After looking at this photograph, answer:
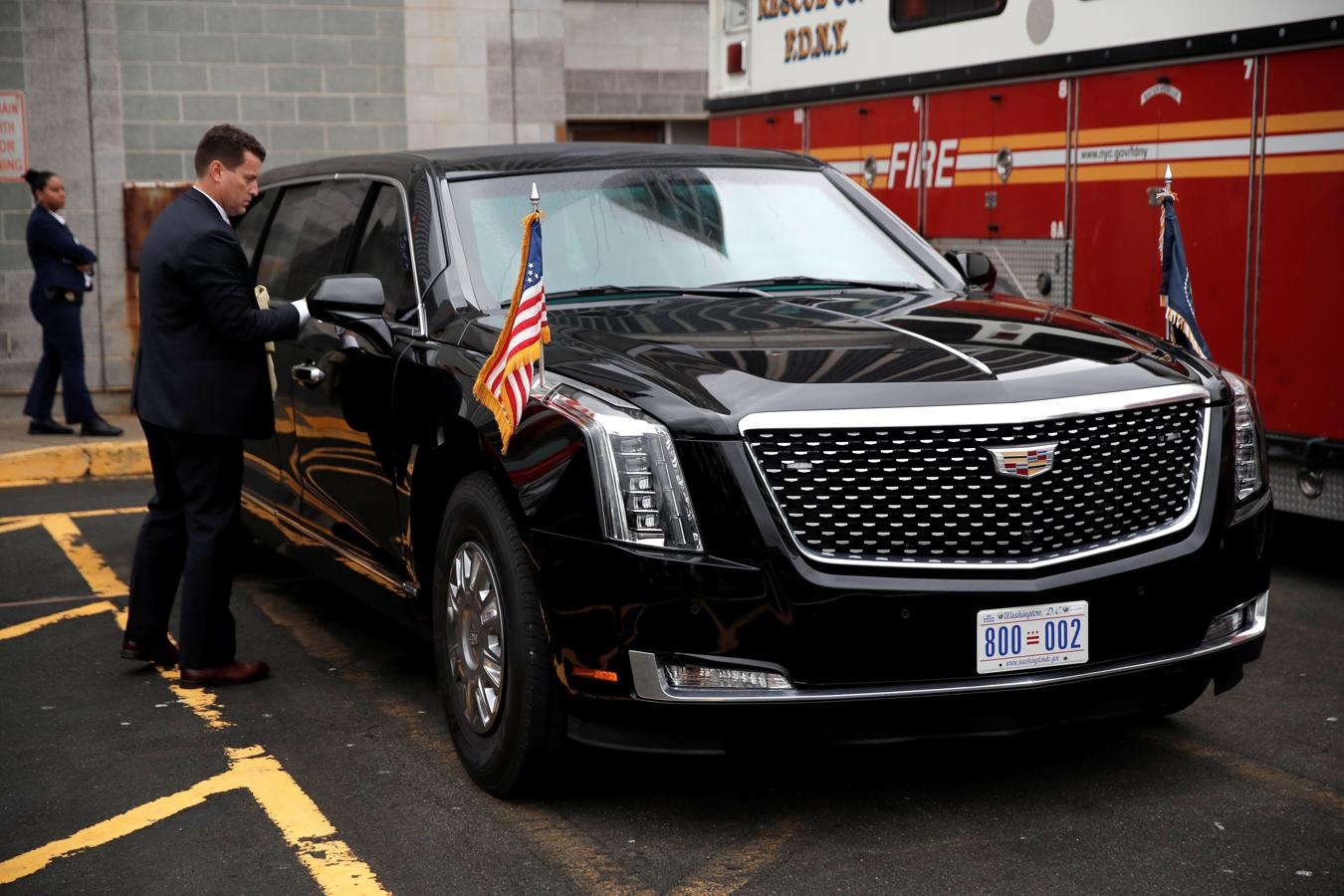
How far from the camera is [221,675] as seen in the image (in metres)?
5.89

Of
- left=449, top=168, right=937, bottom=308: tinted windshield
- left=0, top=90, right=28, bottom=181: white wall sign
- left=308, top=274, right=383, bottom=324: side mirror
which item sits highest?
Answer: left=0, top=90, right=28, bottom=181: white wall sign

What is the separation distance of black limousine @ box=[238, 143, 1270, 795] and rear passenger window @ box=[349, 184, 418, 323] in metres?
0.17

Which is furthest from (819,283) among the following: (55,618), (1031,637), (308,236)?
(55,618)

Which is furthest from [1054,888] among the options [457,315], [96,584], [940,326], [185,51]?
[185,51]

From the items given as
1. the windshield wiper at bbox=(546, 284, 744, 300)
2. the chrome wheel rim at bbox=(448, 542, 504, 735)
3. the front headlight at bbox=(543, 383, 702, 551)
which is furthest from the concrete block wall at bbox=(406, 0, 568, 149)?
the front headlight at bbox=(543, 383, 702, 551)

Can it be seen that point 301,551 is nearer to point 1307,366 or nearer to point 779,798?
point 779,798

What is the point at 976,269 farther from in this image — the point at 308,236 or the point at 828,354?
the point at 308,236

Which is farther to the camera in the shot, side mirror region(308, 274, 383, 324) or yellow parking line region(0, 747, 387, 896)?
side mirror region(308, 274, 383, 324)

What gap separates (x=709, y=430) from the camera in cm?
403

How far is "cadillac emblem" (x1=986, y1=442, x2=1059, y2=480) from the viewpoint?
4086 millimetres

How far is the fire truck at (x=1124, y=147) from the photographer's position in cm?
699

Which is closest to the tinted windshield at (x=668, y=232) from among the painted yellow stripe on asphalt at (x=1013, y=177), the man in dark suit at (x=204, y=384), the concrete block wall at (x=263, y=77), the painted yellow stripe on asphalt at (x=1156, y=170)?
the man in dark suit at (x=204, y=384)

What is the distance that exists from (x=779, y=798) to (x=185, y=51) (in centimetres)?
1159

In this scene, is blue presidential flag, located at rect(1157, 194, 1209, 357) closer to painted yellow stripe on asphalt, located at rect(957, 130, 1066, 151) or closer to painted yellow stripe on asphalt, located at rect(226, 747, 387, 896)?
painted yellow stripe on asphalt, located at rect(957, 130, 1066, 151)
